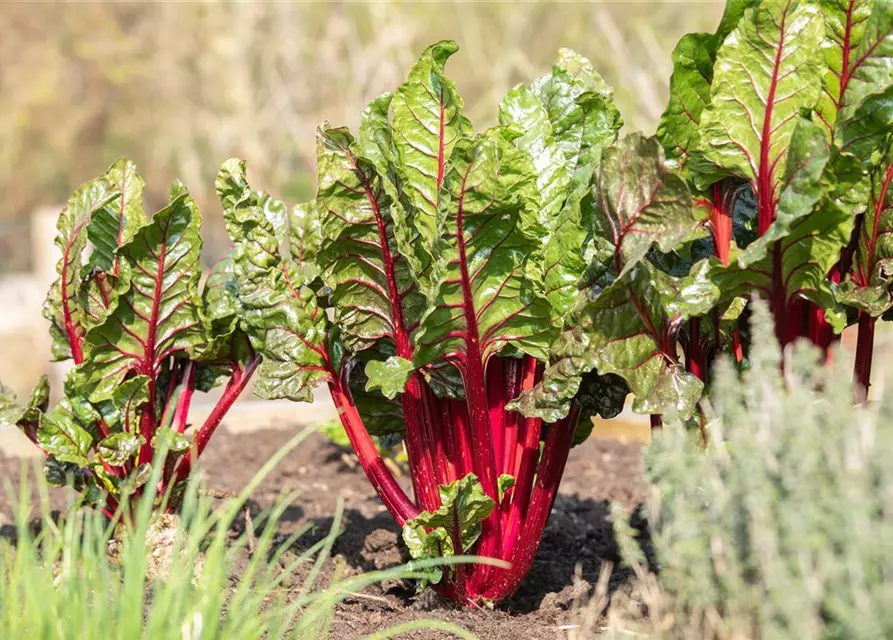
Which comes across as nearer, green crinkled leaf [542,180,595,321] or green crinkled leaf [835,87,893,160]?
green crinkled leaf [835,87,893,160]

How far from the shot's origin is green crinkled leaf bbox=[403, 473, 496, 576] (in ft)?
7.00

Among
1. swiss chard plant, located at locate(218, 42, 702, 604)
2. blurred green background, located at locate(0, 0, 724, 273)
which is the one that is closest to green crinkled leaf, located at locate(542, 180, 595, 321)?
swiss chard plant, located at locate(218, 42, 702, 604)

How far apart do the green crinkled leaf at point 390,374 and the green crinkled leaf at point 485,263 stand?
0.15ft

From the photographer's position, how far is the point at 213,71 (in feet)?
43.1

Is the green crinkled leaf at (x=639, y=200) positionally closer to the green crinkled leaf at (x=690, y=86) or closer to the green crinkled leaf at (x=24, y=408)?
the green crinkled leaf at (x=690, y=86)

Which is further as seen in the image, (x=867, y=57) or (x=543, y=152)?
(x=543, y=152)

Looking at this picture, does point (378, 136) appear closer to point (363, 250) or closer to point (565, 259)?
point (363, 250)

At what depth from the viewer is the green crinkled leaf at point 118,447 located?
253cm

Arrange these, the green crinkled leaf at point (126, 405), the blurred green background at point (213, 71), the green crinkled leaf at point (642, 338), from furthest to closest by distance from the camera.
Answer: the blurred green background at point (213, 71)
the green crinkled leaf at point (126, 405)
the green crinkled leaf at point (642, 338)

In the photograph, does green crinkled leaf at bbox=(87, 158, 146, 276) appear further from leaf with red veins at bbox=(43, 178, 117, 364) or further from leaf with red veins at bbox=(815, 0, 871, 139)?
leaf with red veins at bbox=(815, 0, 871, 139)

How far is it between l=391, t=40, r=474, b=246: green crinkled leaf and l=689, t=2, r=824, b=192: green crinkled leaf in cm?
52

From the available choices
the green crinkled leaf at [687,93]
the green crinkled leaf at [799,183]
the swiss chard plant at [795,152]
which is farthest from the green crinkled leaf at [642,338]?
the green crinkled leaf at [687,93]

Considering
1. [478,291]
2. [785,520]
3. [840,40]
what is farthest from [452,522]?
[840,40]

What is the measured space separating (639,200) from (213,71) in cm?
1197
